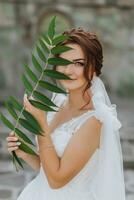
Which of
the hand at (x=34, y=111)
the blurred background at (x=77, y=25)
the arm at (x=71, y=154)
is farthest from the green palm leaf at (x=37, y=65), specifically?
the blurred background at (x=77, y=25)

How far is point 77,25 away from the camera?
7.49m

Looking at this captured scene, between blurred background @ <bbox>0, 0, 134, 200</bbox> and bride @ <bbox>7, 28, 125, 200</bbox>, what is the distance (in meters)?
5.21

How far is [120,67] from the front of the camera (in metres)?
7.61

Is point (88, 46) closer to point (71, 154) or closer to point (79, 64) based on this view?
point (79, 64)

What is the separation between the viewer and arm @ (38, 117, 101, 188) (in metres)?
1.82

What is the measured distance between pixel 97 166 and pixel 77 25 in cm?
561

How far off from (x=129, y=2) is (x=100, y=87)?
558cm

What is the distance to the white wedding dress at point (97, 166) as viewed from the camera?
1.96 meters

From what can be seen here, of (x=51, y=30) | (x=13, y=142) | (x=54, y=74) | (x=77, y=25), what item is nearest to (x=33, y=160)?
(x=13, y=142)

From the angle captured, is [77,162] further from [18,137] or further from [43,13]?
[43,13]

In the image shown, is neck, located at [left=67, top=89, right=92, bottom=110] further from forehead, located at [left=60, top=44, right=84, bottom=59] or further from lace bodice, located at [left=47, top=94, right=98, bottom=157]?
forehead, located at [left=60, top=44, right=84, bottom=59]

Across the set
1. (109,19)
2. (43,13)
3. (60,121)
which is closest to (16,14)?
(43,13)

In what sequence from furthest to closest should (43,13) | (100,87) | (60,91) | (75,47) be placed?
1. (43,13)
2. (100,87)
3. (75,47)
4. (60,91)

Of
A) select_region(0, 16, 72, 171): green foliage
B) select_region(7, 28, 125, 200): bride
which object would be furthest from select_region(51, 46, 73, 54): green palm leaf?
select_region(7, 28, 125, 200): bride
